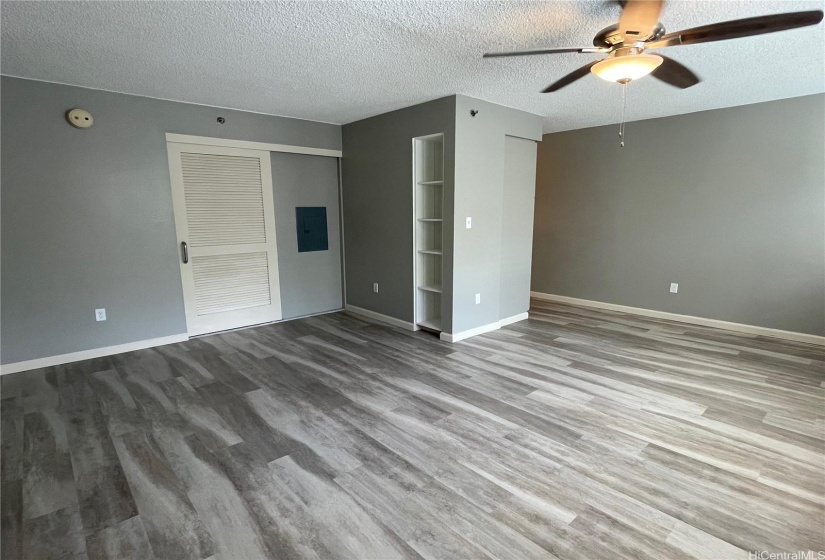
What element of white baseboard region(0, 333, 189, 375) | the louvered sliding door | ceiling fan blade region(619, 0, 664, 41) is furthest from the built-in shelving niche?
white baseboard region(0, 333, 189, 375)

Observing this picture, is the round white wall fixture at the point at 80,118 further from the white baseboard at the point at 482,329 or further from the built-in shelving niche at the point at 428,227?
the white baseboard at the point at 482,329

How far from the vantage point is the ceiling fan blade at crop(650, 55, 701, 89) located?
2.25m

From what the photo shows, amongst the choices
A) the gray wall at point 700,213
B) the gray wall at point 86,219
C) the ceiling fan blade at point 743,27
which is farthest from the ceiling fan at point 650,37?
the gray wall at point 86,219

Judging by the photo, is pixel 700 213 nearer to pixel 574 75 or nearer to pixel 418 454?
pixel 574 75

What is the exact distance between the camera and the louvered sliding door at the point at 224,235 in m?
4.15

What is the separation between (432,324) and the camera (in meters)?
4.55

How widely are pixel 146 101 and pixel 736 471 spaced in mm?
5410

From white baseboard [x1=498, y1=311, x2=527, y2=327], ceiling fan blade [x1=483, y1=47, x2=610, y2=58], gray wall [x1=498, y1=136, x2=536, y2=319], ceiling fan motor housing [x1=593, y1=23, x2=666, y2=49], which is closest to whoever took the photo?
ceiling fan motor housing [x1=593, y1=23, x2=666, y2=49]

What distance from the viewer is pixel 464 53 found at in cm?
276

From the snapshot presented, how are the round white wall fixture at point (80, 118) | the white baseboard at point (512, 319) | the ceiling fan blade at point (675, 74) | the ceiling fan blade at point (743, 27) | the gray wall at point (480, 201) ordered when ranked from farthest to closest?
the white baseboard at point (512, 319) < the gray wall at point (480, 201) < the round white wall fixture at point (80, 118) < the ceiling fan blade at point (675, 74) < the ceiling fan blade at point (743, 27)

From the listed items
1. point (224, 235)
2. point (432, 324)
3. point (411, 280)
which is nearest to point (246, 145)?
point (224, 235)

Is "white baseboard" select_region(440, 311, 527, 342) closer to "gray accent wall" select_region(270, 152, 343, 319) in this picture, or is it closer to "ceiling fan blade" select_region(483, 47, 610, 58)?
"gray accent wall" select_region(270, 152, 343, 319)

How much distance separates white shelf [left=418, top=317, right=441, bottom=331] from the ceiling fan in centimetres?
277

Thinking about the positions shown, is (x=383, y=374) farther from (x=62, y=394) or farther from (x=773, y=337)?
(x=773, y=337)
